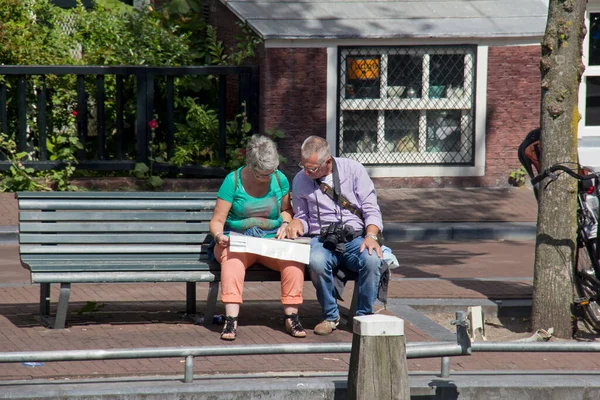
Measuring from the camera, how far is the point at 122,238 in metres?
7.11

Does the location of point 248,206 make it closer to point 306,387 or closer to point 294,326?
point 294,326

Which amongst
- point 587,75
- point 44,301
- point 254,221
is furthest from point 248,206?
point 587,75

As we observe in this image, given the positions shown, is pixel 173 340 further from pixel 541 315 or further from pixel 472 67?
pixel 472 67

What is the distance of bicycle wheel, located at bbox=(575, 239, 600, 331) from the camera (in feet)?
23.2

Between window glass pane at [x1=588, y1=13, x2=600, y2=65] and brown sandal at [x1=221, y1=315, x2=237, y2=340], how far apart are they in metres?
10.1

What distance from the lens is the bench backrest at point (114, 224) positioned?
6988 millimetres

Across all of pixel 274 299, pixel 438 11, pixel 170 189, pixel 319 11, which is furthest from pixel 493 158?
pixel 274 299

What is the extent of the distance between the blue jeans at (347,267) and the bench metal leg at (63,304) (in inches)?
60.4

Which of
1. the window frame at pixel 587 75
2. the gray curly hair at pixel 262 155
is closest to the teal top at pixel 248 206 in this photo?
the gray curly hair at pixel 262 155

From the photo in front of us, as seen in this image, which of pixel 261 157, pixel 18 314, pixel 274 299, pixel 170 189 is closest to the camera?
pixel 261 157

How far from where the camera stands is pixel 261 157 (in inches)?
267

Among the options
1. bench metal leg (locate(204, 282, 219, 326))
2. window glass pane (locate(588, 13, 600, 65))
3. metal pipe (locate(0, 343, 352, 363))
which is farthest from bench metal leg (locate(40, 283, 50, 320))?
window glass pane (locate(588, 13, 600, 65))

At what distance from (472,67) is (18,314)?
326 inches

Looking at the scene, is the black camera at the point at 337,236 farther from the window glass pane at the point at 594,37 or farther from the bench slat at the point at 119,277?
the window glass pane at the point at 594,37
